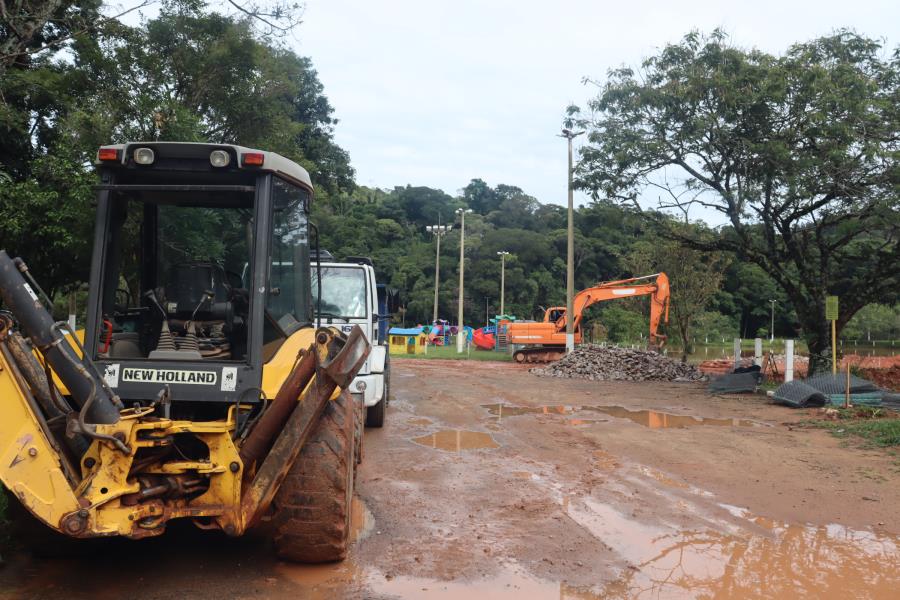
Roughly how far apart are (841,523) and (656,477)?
6.89 feet

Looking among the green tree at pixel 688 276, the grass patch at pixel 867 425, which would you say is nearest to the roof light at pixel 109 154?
the grass patch at pixel 867 425

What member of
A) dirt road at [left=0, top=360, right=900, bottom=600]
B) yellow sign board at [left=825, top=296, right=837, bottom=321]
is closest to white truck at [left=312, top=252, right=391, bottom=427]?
dirt road at [left=0, top=360, right=900, bottom=600]

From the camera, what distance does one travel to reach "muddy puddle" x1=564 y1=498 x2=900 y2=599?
4.80 meters

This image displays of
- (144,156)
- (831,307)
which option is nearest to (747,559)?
(144,156)

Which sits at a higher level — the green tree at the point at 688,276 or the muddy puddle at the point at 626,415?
the green tree at the point at 688,276

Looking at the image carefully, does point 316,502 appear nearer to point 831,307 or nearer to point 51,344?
point 51,344

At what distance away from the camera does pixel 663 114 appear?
18.7 metres

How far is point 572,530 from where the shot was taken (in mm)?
6051

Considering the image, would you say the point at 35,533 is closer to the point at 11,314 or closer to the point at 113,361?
the point at 113,361

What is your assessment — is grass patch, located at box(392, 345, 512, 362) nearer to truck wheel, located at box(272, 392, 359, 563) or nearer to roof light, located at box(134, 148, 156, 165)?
truck wheel, located at box(272, 392, 359, 563)

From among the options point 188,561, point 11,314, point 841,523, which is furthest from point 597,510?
point 11,314

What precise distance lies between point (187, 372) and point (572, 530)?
3.36 meters

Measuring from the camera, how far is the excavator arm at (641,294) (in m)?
24.4

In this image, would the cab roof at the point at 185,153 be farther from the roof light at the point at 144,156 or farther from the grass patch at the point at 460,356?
the grass patch at the point at 460,356
